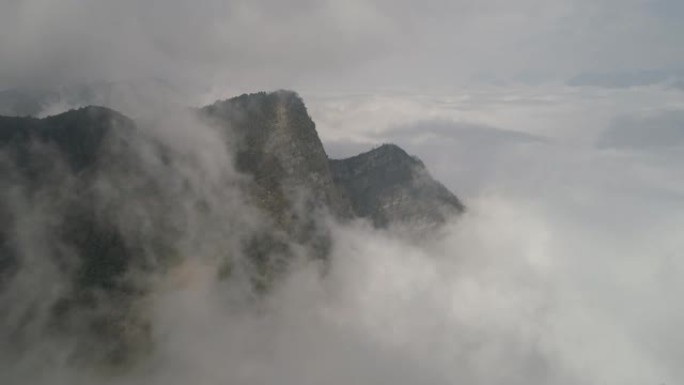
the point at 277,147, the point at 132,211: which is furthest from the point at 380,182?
the point at 132,211

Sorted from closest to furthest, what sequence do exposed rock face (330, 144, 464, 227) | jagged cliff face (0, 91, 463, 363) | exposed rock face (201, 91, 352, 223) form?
jagged cliff face (0, 91, 463, 363) → exposed rock face (201, 91, 352, 223) → exposed rock face (330, 144, 464, 227)

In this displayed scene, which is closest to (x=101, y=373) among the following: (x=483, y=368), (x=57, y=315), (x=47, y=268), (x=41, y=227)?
(x=57, y=315)

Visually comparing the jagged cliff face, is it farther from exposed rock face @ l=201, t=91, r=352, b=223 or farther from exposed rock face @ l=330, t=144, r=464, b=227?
exposed rock face @ l=330, t=144, r=464, b=227

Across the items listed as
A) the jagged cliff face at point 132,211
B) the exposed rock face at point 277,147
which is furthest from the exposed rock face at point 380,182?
the exposed rock face at point 277,147

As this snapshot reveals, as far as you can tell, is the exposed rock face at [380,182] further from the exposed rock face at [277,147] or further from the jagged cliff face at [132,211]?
the exposed rock face at [277,147]

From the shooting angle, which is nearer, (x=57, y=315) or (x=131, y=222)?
(x=57, y=315)

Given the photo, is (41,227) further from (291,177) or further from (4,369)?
(291,177)

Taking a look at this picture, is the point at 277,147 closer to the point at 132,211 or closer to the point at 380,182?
the point at 132,211

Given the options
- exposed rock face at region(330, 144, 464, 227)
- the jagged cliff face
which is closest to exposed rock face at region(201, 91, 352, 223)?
the jagged cliff face
